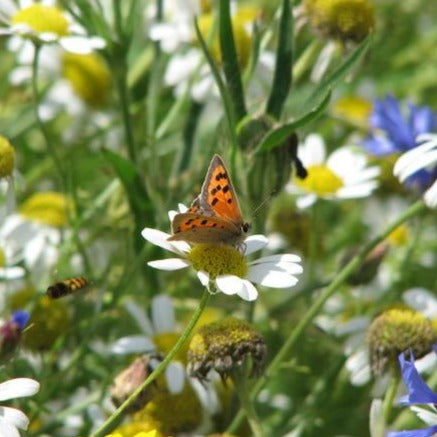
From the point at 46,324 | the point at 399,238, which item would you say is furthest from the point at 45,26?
the point at 399,238

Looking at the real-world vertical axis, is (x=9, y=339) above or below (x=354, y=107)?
above

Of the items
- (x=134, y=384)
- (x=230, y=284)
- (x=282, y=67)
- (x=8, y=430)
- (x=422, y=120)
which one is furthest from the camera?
(x=422, y=120)

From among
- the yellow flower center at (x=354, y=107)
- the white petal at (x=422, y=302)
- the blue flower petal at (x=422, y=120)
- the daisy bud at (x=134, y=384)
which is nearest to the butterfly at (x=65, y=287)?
the daisy bud at (x=134, y=384)

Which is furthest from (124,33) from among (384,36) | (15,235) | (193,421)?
(384,36)

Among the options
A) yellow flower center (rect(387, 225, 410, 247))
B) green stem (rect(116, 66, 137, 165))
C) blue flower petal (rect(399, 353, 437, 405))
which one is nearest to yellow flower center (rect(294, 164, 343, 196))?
green stem (rect(116, 66, 137, 165))

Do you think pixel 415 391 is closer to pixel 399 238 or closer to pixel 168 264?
pixel 168 264

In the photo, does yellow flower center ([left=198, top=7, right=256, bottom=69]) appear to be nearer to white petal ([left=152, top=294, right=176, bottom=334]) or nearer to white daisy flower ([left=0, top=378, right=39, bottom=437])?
white petal ([left=152, top=294, right=176, bottom=334])
